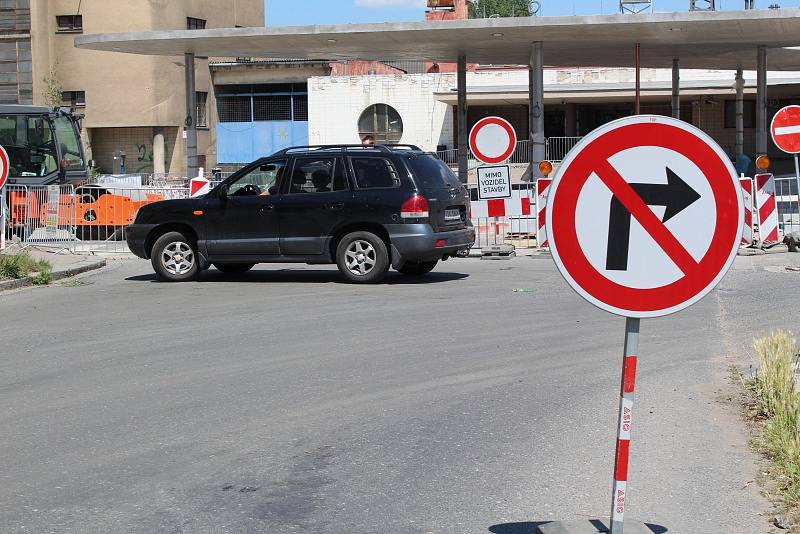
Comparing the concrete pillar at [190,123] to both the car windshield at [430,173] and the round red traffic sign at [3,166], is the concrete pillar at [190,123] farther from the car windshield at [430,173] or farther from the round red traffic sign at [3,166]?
the car windshield at [430,173]

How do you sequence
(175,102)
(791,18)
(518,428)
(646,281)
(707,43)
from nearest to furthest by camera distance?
(646,281)
(518,428)
(791,18)
(707,43)
(175,102)

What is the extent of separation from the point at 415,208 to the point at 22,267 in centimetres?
630

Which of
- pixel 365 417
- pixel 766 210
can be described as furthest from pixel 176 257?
pixel 766 210

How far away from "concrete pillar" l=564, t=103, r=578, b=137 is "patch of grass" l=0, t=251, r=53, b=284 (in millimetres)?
32993

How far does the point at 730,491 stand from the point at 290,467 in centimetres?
239

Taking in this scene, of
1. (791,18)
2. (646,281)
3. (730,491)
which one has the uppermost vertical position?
(791,18)

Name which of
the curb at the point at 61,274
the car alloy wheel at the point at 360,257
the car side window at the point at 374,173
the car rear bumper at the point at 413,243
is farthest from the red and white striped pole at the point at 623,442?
the curb at the point at 61,274

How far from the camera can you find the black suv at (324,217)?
16.6 m

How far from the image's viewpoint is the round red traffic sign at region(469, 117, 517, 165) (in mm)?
21031

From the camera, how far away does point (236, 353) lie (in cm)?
1073

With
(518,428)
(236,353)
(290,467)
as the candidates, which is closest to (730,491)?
(518,428)

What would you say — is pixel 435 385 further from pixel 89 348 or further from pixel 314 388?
pixel 89 348

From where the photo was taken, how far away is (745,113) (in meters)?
50.2

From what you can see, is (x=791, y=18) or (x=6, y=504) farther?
(x=791, y=18)
